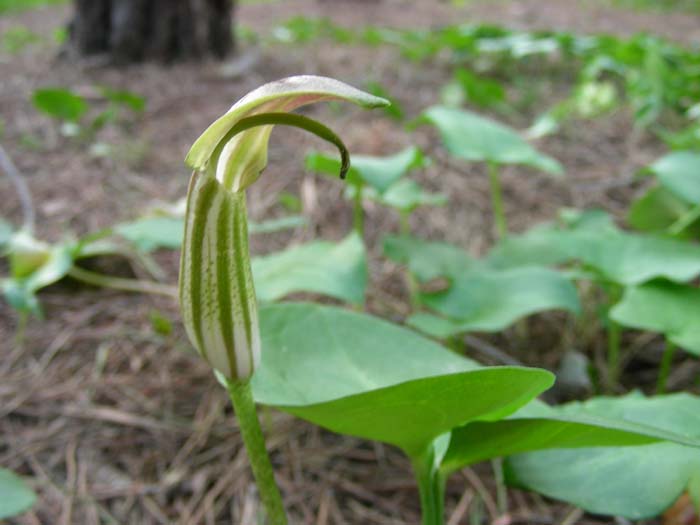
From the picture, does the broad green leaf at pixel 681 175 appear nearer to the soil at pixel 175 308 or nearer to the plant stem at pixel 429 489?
the soil at pixel 175 308

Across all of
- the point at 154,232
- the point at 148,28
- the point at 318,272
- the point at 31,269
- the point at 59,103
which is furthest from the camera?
the point at 148,28

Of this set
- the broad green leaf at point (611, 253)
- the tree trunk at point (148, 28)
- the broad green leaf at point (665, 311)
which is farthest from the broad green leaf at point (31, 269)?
the tree trunk at point (148, 28)

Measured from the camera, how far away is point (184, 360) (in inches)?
44.6

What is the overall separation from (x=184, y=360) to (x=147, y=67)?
2.06 meters

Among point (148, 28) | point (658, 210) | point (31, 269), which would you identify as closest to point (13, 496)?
point (31, 269)

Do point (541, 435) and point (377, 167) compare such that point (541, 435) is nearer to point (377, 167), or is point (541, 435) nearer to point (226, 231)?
point (226, 231)

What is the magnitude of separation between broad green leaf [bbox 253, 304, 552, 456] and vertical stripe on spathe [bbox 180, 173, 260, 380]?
0.07 meters

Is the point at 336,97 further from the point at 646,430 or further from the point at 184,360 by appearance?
the point at 184,360

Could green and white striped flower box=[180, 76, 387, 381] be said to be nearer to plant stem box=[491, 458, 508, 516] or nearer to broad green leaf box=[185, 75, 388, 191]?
broad green leaf box=[185, 75, 388, 191]

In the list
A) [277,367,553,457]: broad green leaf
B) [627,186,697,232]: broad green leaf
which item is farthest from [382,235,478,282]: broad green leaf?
[277,367,553,457]: broad green leaf

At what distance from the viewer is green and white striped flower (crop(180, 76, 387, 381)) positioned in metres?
0.43

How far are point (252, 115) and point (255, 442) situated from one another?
0.31m

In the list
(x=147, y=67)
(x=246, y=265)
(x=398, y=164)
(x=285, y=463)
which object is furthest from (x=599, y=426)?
(x=147, y=67)

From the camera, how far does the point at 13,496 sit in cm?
67
